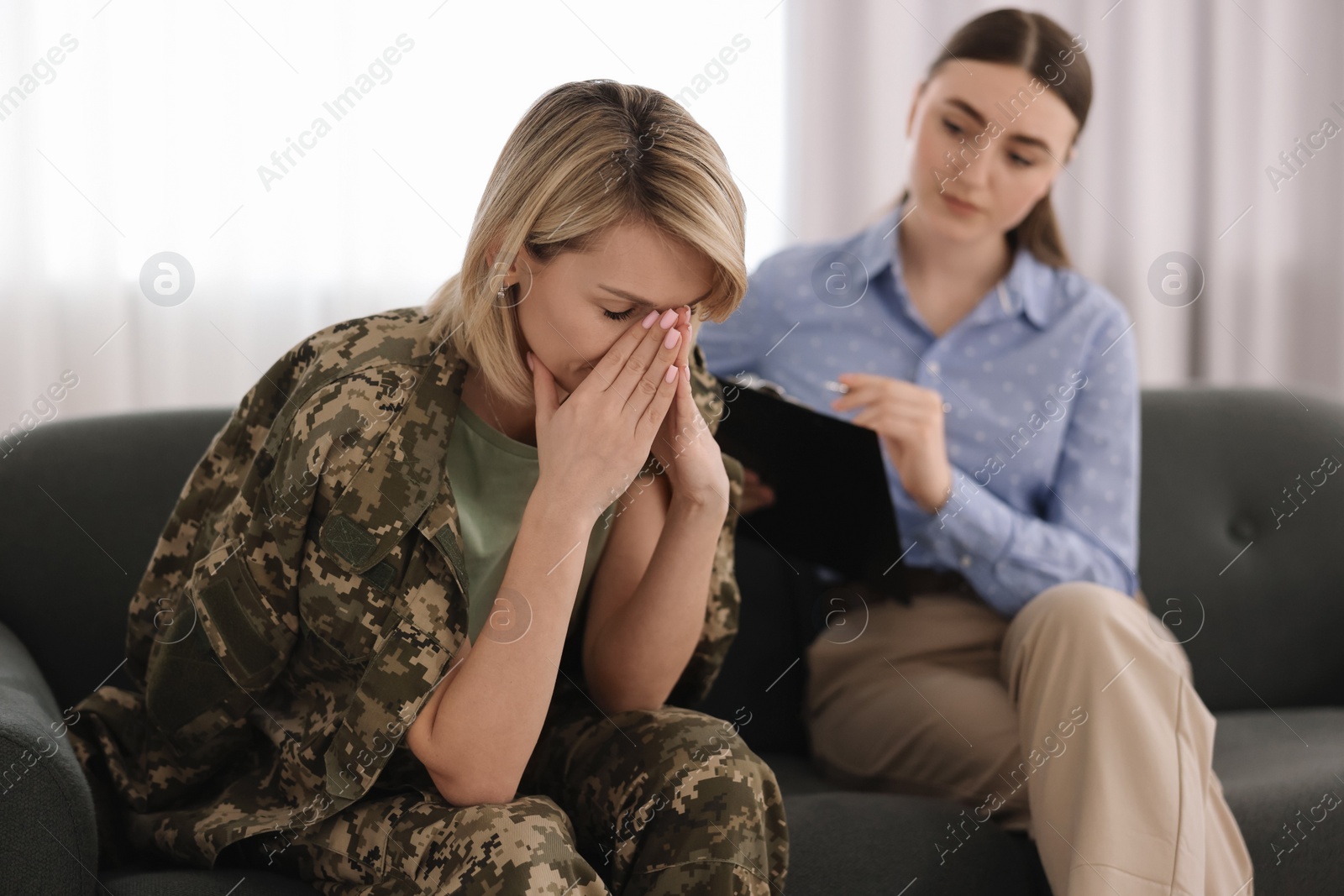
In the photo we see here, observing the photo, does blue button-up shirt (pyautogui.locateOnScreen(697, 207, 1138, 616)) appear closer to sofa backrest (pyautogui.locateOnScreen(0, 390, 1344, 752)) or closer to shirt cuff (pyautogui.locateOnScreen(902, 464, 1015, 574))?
shirt cuff (pyautogui.locateOnScreen(902, 464, 1015, 574))

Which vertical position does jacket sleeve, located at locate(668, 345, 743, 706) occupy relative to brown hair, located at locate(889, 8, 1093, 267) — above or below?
below

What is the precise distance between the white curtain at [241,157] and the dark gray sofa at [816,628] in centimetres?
71

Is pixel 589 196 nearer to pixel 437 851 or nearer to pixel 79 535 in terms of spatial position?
pixel 437 851

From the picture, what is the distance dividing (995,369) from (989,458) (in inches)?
5.0

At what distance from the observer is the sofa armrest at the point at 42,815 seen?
84 cm

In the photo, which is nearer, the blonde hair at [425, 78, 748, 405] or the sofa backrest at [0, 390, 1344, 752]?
the blonde hair at [425, 78, 748, 405]

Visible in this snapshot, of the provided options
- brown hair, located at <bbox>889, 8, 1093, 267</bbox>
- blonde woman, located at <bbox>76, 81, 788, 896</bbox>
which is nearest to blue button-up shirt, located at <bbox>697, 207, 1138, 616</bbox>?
brown hair, located at <bbox>889, 8, 1093, 267</bbox>

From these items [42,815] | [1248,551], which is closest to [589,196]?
[42,815]

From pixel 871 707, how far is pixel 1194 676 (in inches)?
22.3

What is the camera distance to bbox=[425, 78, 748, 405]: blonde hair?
0.86 meters

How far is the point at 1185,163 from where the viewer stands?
2.45 metres

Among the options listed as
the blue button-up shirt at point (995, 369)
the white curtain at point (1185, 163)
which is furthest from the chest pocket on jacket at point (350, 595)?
the white curtain at point (1185, 163)

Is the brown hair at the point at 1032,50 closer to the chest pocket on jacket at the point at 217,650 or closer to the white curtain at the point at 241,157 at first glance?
the white curtain at the point at 241,157

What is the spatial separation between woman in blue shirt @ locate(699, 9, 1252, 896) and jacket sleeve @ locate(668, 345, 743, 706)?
0.65 ft
